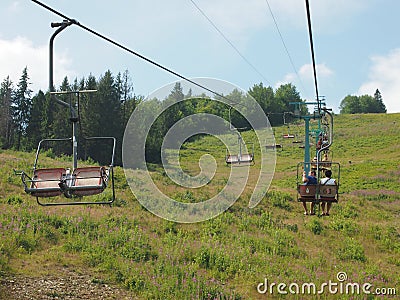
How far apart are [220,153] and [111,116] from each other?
52.6 ft

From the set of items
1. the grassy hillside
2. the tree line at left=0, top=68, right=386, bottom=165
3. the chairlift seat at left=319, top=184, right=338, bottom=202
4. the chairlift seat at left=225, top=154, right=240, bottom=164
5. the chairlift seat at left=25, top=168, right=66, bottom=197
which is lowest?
the grassy hillside

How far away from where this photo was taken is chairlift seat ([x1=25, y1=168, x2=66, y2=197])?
8477 mm

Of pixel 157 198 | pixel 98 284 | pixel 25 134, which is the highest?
pixel 25 134

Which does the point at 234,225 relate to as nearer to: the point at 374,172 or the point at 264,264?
the point at 264,264

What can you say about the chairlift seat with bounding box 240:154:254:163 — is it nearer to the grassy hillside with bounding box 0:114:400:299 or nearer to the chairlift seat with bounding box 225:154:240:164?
the chairlift seat with bounding box 225:154:240:164

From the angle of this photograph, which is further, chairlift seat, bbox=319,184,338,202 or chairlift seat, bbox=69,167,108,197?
chairlift seat, bbox=319,184,338,202

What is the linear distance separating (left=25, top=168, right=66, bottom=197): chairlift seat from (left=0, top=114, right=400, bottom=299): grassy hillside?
28.3 feet

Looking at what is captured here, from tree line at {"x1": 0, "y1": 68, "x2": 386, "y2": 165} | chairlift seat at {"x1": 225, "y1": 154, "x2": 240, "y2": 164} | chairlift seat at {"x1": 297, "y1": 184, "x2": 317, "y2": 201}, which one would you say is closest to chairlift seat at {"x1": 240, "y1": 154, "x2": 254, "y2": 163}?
chairlift seat at {"x1": 225, "y1": 154, "x2": 240, "y2": 164}

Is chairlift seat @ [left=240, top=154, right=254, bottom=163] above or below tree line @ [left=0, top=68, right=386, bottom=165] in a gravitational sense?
below

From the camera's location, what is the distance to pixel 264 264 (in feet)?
65.9

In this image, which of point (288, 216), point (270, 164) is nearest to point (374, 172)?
point (270, 164)

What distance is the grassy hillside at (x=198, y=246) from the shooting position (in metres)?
18.2

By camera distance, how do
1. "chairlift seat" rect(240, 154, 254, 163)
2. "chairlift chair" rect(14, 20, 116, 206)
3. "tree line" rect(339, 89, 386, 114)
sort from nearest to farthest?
"chairlift chair" rect(14, 20, 116, 206) < "chairlift seat" rect(240, 154, 254, 163) < "tree line" rect(339, 89, 386, 114)

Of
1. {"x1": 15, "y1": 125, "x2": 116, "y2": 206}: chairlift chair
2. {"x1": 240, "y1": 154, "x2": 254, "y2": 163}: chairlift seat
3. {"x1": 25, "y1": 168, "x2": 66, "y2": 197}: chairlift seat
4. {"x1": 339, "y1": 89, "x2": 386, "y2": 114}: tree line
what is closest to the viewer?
{"x1": 15, "y1": 125, "x2": 116, "y2": 206}: chairlift chair
